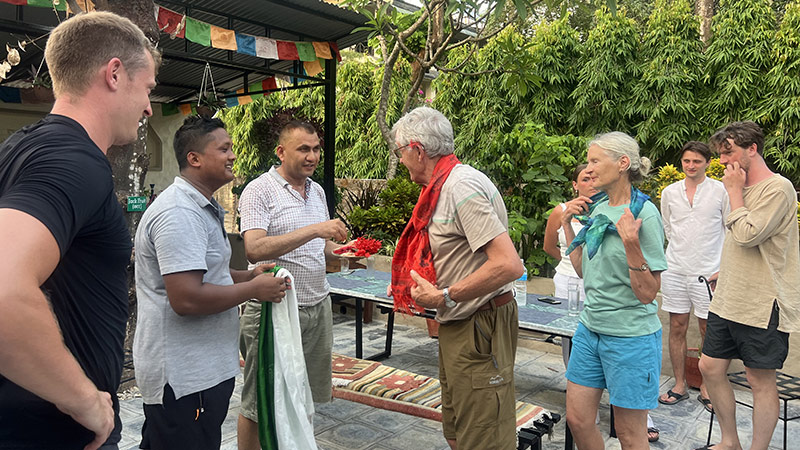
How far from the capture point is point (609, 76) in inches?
→ 440

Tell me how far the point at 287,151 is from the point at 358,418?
2.27m

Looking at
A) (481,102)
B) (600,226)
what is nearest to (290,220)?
(600,226)

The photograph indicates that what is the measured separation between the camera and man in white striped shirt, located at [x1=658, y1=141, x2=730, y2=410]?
14.9 feet

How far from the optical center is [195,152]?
7.83 ft

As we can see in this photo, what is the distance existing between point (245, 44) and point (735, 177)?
6.11 metres

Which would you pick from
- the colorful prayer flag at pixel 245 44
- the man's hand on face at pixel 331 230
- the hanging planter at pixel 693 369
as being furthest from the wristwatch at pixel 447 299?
the colorful prayer flag at pixel 245 44

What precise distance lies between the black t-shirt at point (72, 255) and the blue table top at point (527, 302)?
279cm

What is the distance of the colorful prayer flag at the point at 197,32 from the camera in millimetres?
6480

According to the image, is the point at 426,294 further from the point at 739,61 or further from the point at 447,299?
the point at 739,61

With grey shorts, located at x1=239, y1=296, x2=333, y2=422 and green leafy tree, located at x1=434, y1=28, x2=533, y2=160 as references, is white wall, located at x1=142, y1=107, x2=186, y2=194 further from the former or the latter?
grey shorts, located at x1=239, y1=296, x2=333, y2=422

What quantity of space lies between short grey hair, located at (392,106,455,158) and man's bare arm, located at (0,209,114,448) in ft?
5.63

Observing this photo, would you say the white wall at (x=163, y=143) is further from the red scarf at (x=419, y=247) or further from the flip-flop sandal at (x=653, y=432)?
the flip-flop sandal at (x=653, y=432)

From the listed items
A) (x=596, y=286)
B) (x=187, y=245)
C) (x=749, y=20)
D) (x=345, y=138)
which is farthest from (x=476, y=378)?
(x=345, y=138)

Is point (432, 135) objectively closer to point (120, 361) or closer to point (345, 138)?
point (120, 361)
